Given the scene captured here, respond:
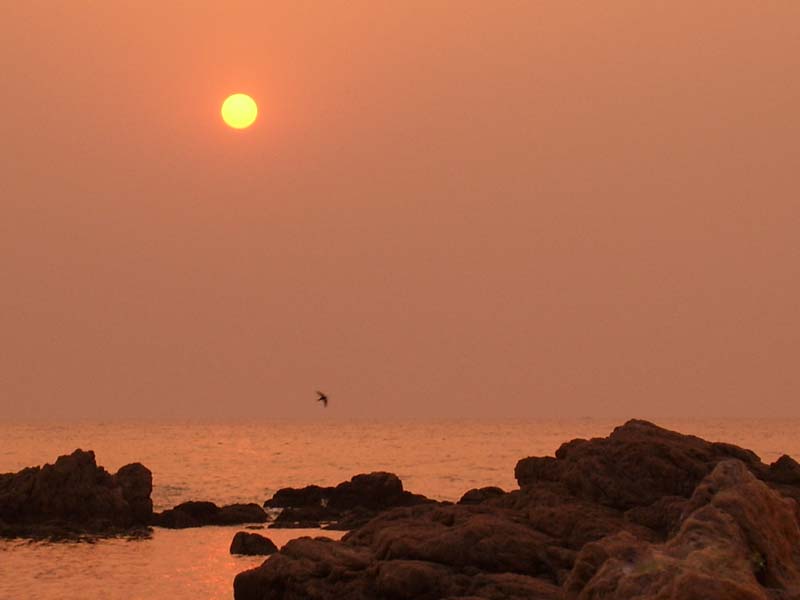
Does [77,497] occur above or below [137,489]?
below

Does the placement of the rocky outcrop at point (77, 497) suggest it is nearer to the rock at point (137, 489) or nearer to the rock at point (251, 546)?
the rock at point (137, 489)

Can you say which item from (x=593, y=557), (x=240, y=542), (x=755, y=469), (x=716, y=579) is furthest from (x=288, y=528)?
(x=716, y=579)

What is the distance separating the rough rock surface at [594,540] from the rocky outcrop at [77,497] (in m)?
27.2

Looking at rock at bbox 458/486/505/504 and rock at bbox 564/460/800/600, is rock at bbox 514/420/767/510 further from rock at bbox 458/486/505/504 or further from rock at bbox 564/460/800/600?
rock at bbox 564/460/800/600

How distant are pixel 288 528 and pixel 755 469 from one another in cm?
2455

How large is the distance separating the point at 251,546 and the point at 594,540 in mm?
18052

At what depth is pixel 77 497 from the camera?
55.8 meters

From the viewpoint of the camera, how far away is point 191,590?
3366 cm

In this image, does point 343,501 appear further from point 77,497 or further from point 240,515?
point 77,497

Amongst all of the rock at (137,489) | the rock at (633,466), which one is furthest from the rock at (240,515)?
the rock at (633,466)

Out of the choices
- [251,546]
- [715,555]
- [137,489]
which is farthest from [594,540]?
[137,489]

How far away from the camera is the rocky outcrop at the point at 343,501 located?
180 ft

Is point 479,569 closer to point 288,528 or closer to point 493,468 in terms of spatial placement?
point 288,528


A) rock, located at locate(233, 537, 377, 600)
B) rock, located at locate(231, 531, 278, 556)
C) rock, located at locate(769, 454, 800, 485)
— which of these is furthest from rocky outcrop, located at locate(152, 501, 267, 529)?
rock, located at locate(233, 537, 377, 600)
